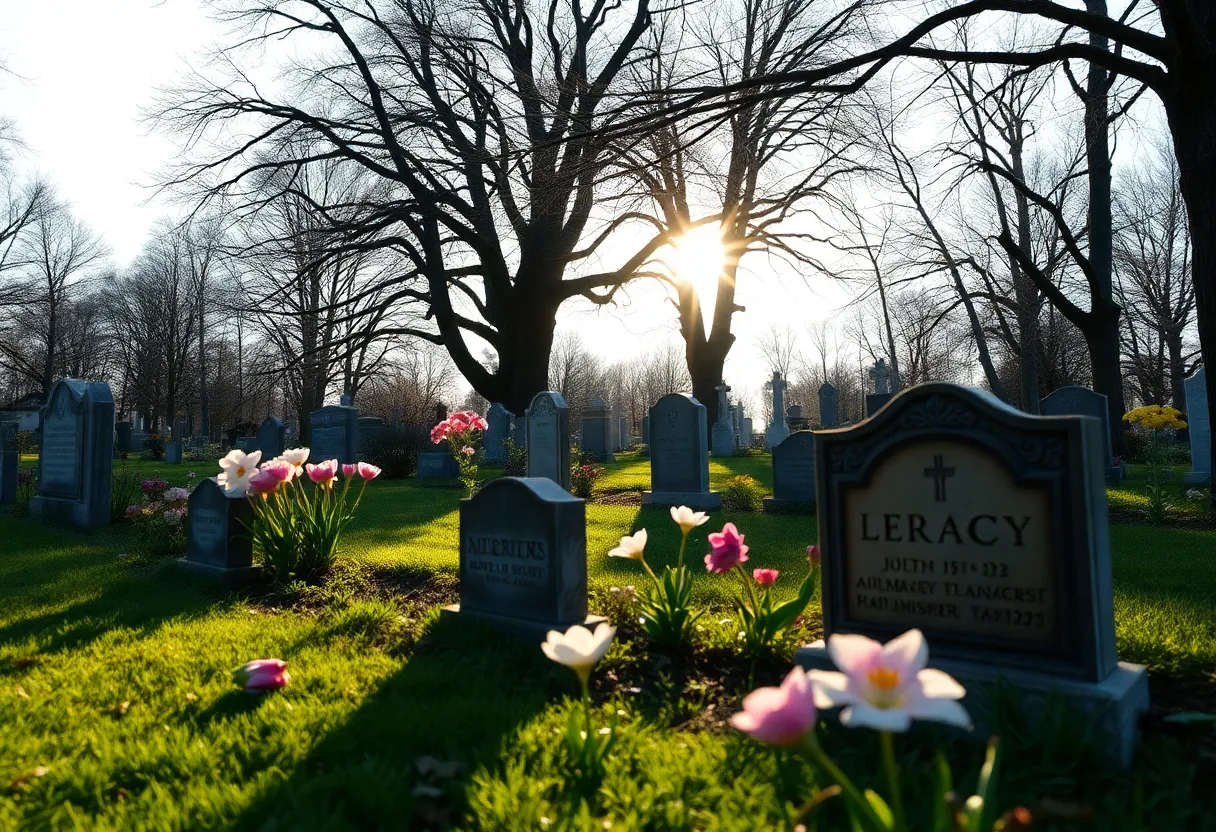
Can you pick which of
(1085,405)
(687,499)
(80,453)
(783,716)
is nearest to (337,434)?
(80,453)

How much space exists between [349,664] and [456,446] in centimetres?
739

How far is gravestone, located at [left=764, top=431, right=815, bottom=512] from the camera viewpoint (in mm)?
10445

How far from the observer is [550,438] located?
1216cm

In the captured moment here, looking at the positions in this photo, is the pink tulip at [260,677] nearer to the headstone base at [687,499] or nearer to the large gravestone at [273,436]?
the headstone base at [687,499]

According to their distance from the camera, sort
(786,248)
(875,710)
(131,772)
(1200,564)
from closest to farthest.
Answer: (875,710), (131,772), (1200,564), (786,248)

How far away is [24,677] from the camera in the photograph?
136 inches

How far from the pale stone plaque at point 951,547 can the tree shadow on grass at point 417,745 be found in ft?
4.98

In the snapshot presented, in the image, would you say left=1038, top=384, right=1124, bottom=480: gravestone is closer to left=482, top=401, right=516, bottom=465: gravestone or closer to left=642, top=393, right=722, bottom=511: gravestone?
left=642, top=393, right=722, bottom=511: gravestone

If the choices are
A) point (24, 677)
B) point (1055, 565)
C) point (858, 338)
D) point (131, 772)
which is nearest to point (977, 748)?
point (1055, 565)

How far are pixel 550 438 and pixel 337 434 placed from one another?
782 cm

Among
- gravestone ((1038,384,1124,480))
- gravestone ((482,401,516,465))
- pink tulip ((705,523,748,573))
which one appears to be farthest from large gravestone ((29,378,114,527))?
gravestone ((1038,384,1124,480))

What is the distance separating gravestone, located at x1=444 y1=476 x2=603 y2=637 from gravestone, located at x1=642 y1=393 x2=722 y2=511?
22.9ft

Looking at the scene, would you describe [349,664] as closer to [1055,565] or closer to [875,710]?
[875,710]

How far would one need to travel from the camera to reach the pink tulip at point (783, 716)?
1.22 meters
